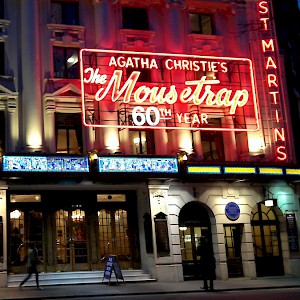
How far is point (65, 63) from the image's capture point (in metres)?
27.2

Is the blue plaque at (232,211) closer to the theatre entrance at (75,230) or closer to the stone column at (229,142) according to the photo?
the stone column at (229,142)

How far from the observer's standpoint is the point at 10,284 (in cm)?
2370

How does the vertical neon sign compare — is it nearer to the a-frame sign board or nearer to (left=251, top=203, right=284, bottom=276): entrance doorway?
(left=251, top=203, right=284, bottom=276): entrance doorway

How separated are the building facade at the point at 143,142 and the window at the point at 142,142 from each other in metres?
0.07

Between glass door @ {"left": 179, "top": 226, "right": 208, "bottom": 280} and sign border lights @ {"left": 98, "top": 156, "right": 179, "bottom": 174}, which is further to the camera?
glass door @ {"left": 179, "top": 226, "right": 208, "bottom": 280}

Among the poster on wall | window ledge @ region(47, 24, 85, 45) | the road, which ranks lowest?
the road

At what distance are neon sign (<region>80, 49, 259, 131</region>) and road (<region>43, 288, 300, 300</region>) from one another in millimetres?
8442

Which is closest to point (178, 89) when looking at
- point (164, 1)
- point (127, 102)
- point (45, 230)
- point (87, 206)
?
point (127, 102)

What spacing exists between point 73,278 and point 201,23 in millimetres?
14955

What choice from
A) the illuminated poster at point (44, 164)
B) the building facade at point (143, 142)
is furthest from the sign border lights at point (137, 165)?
the illuminated poster at point (44, 164)

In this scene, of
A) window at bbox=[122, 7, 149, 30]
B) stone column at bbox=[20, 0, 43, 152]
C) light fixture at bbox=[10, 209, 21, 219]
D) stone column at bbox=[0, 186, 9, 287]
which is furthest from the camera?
window at bbox=[122, 7, 149, 30]

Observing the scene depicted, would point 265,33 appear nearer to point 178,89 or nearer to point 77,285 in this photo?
point 178,89

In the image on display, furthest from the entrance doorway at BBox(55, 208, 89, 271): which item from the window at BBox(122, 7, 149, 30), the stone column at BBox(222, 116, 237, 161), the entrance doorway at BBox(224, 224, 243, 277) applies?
the window at BBox(122, 7, 149, 30)

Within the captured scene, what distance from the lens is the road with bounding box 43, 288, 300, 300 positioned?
18438mm
